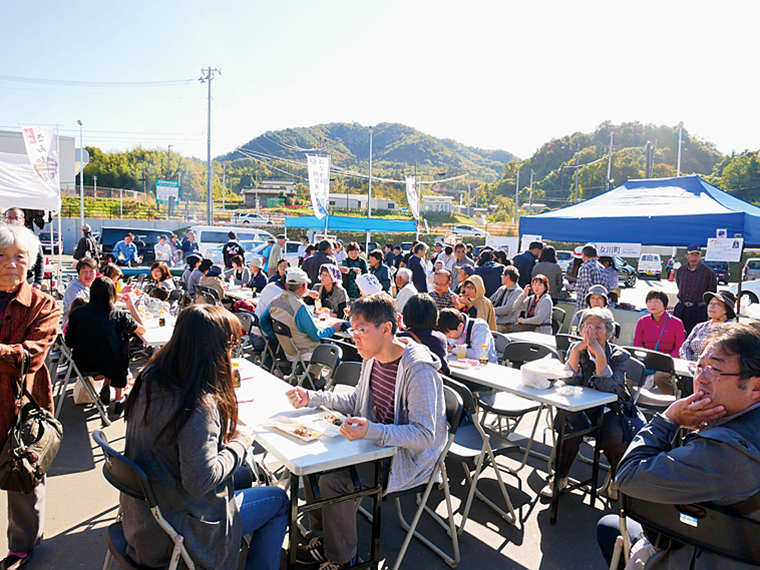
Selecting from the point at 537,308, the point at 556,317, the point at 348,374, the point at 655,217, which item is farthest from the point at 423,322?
the point at 655,217

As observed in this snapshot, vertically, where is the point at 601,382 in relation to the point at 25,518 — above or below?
above

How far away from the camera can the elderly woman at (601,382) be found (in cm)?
330

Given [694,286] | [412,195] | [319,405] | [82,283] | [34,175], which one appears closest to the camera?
[319,405]

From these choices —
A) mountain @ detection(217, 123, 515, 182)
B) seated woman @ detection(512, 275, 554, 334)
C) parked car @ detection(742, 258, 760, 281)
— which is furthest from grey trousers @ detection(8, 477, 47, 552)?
mountain @ detection(217, 123, 515, 182)

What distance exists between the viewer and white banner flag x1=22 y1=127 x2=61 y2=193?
24.8ft

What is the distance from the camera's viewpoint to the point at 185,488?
1.65 m

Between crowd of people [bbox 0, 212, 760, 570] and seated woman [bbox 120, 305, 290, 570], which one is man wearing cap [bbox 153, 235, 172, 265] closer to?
crowd of people [bbox 0, 212, 760, 570]

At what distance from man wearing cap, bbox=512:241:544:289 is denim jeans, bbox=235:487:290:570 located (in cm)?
705

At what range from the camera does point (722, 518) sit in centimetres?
145

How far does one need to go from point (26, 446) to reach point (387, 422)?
5.73 feet

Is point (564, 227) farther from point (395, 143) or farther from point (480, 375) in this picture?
point (395, 143)

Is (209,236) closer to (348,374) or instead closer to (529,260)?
(529,260)

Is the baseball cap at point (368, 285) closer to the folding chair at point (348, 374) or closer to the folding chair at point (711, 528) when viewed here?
the folding chair at point (348, 374)

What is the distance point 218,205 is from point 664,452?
7224 cm
